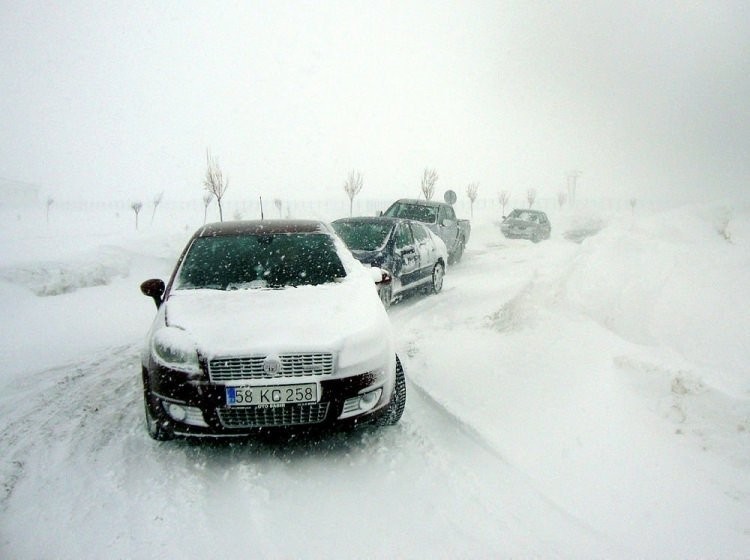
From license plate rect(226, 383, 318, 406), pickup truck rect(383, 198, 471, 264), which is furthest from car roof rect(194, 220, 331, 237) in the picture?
pickup truck rect(383, 198, 471, 264)

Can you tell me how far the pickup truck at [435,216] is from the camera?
12625 mm

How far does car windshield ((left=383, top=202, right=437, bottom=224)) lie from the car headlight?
33.2 ft

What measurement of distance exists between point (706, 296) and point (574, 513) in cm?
270

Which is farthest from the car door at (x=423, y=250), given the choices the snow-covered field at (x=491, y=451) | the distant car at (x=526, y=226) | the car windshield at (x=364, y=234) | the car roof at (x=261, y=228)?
the distant car at (x=526, y=226)

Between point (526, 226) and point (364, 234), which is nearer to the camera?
point (364, 234)

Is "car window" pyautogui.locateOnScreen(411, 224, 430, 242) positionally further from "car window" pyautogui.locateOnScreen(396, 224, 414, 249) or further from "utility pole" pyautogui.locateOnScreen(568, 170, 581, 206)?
"utility pole" pyautogui.locateOnScreen(568, 170, 581, 206)

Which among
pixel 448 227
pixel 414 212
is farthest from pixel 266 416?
pixel 448 227

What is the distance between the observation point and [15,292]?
832 cm

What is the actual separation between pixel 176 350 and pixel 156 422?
0.48 meters

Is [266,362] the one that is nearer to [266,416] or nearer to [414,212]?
[266,416]

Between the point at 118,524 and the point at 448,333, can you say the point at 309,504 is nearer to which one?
the point at 118,524

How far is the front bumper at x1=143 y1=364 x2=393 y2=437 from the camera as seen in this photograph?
2.73 m

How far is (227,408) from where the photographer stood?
2.73m

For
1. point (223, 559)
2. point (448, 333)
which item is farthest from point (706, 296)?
point (223, 559)
